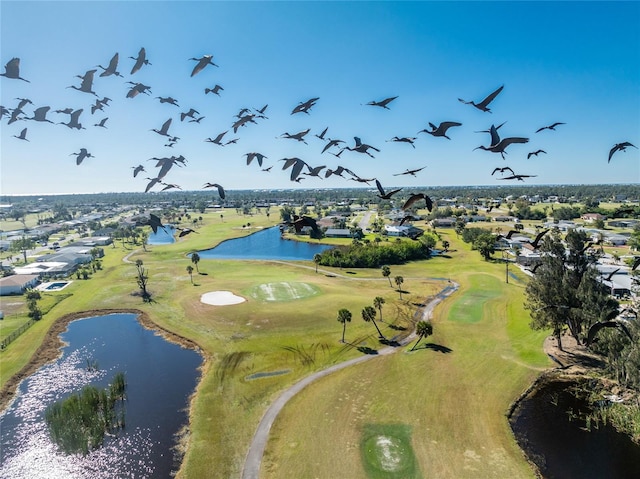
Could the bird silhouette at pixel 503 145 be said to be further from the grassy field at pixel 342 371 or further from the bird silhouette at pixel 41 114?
the grassy field at pixel 342 371

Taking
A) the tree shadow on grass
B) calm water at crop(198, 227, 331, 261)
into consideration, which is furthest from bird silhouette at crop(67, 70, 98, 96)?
calm water at crop(198, 227, 331, 261)

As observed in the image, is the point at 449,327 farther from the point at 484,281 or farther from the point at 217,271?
the point at 217,271

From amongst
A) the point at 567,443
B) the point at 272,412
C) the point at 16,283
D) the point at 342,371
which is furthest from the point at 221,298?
the point at 567,443

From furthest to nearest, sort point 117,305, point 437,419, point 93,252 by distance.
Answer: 1. point 93,252
2. point 117,305
3. point 437,419

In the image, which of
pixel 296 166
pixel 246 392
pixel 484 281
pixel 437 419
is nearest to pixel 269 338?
pixel 246 392

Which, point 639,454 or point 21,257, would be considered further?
point 21,257

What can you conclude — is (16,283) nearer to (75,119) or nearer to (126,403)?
(126,403)

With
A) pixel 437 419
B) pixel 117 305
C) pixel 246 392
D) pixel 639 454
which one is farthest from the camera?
pixel 117 305
